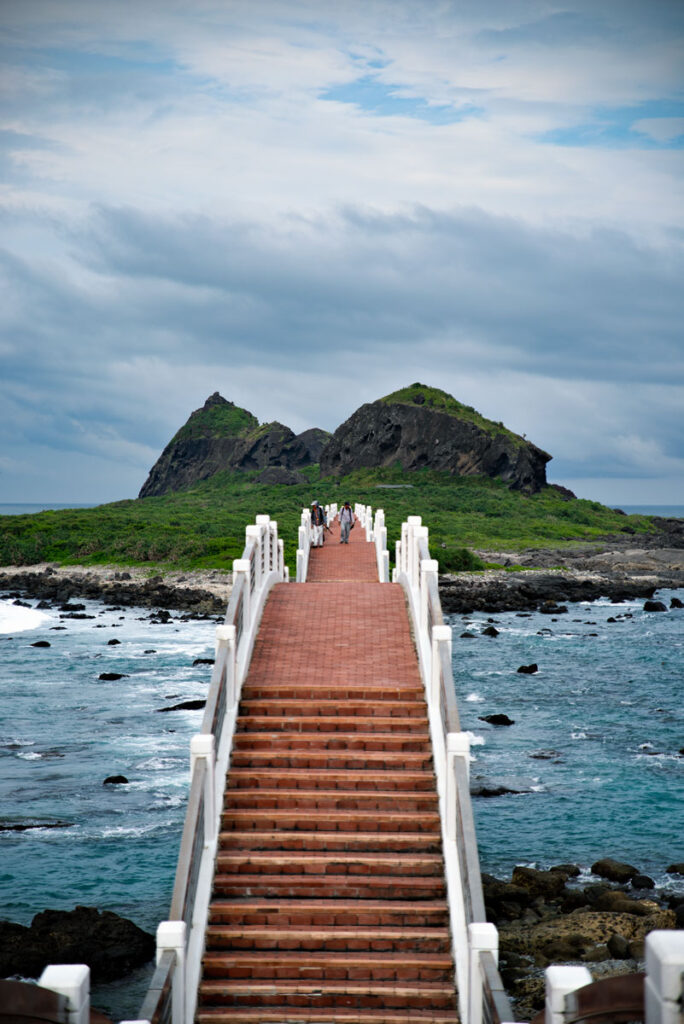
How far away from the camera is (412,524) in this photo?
1381 cm

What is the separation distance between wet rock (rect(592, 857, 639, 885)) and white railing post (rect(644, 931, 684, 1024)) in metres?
15.2

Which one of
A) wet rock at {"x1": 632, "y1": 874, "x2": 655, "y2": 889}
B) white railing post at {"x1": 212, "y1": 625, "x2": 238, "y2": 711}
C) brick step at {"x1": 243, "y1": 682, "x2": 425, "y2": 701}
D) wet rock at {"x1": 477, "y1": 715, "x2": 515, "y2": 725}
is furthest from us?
wet rock at {"x1": 477, "y1": 715, "x2": 515, "y2": 725}

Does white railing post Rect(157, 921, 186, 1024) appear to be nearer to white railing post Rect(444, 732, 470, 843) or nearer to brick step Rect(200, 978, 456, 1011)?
brick step Rect(200, 978, 456, 1011)

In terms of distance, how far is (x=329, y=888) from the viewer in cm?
880

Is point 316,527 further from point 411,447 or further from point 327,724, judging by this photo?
point 411,447

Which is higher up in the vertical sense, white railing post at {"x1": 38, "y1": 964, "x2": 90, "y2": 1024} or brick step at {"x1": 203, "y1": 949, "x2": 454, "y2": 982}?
white railing post at {"x1": 38, "y1": 964, "x2": 90, "y2": 1024}

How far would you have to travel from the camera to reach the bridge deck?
8.08 metres

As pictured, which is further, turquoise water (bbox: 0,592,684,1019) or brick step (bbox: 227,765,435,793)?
turquoise water (bbox: 0,592,684,1019)

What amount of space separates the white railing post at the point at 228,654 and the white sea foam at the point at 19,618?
35816 millimetres

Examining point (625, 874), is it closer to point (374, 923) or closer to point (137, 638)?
point (374, 923)

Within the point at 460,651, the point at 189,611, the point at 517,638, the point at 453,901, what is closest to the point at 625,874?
the point at 453,901

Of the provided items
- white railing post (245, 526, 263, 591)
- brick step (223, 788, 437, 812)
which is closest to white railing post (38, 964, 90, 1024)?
brick step (223, 788, 437, 812)

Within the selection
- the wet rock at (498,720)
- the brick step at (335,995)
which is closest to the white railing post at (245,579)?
the brick step at (335,995)

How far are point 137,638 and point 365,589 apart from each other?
1143 inches
